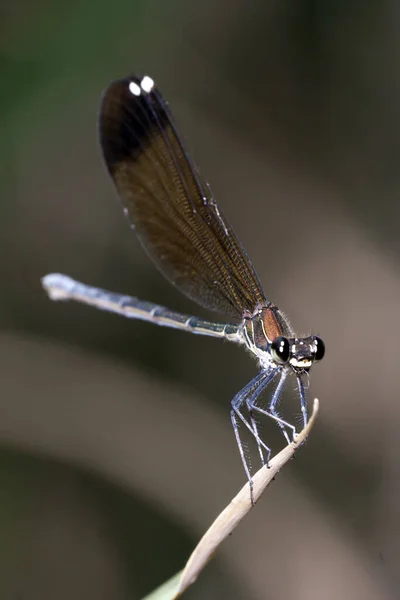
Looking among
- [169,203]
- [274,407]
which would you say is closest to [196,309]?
[169,203]

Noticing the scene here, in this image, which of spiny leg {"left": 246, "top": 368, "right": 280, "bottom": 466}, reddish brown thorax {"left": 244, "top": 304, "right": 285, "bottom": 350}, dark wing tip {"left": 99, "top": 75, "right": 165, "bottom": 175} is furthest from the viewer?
dark wing tip {"left": 99, "top": 75, "right": 165, "bottom": 175}

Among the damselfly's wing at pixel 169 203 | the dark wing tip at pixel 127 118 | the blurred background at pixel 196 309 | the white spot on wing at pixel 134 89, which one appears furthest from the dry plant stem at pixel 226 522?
the blurred background at pixel 196 309

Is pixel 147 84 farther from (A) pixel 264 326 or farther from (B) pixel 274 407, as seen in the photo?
(B) pixel 274 407

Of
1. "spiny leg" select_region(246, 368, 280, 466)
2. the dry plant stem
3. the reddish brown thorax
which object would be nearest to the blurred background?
the reddish brown thorax

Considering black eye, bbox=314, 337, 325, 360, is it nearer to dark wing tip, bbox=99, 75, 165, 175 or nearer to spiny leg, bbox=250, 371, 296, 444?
spiny leg, bbox=250, 371, 296, 444

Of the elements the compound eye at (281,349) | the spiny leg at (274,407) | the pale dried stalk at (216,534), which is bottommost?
the pale dried stalk at (216,534)

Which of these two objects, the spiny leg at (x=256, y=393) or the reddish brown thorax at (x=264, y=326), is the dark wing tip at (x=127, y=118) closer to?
the reddish brown thorax at (x=264, y=326)
